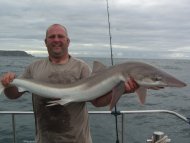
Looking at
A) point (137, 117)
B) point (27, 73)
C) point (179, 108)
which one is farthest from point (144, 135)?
point (27, 73)

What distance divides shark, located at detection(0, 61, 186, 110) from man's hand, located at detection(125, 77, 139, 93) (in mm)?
27

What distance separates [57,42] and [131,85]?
1024 millimetres

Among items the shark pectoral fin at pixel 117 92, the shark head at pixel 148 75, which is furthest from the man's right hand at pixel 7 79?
the shark head at pixel 148 75

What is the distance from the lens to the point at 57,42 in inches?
179

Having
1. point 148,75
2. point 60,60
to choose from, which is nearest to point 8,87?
point 60,60

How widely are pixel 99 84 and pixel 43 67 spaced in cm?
75

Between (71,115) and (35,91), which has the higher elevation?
(35,91)

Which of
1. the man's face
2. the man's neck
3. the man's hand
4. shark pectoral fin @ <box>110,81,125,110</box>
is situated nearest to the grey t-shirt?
the man's neck

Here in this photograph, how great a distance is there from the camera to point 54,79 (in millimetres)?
4637

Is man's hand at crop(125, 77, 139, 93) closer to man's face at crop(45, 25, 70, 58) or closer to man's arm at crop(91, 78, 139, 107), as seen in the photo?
man's arm at crop(91, 78, 139, 107)

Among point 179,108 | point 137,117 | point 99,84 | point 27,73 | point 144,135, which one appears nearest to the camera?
point 99,84

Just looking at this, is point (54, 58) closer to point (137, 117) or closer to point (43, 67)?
point (43, 67)

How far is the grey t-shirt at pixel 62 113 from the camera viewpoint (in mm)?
4582

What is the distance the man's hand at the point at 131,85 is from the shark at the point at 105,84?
1.1 inches
